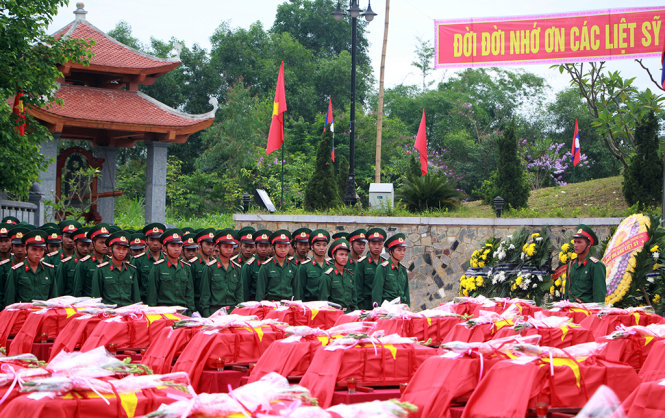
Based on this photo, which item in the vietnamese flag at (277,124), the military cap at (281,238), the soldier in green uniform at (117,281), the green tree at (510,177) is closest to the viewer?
the soldier in green uniform at (117,281)

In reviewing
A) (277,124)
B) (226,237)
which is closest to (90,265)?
(226,237)

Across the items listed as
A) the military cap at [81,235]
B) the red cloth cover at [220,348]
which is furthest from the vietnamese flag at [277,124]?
the red cloth cover at [220,348]

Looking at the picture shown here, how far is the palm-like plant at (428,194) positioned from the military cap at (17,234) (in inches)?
454

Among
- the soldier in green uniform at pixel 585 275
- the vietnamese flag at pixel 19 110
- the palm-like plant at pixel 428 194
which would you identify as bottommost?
the soldier in green uniform at pixel 585 275

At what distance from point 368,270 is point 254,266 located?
187cm

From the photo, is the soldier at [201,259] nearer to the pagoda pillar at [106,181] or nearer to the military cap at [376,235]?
the military cap at [376,235]

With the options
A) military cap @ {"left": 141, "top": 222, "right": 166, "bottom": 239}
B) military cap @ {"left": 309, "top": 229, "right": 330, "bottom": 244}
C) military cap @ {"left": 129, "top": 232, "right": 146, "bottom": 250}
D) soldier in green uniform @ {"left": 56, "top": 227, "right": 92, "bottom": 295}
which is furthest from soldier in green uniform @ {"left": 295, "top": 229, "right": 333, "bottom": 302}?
soldier in green uniform @ {"left": 56, "top": 227, "right": 92, "bottom": 295}

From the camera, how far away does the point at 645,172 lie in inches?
816

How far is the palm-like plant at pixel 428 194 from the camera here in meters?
21.9

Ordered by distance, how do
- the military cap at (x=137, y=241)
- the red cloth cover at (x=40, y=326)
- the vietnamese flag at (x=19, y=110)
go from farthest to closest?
the vietnamese flag at (x=19, y=110) < the military cap at (x=137, y=241) < the red cloth cover at (x=40, y=326)

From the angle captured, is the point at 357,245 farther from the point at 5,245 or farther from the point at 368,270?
the point at 5,245

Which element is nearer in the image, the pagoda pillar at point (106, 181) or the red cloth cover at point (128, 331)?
the red cloth cover at point (128, 331)

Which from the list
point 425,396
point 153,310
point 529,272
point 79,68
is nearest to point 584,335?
point 425,396

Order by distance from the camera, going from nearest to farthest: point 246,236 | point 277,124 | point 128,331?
1. point 128,331
2. point 246,236
3. point 277,124
